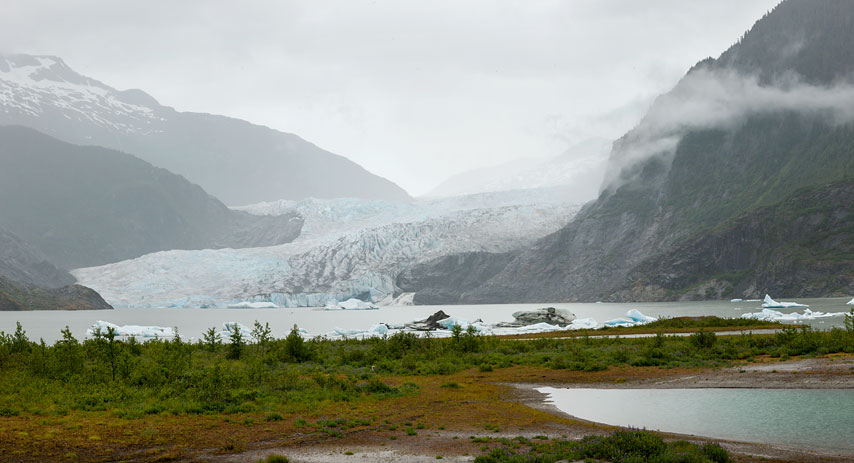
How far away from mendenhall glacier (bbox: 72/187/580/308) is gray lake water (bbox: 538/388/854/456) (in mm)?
144015

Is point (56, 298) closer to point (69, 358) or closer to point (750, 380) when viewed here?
point (69, 358)

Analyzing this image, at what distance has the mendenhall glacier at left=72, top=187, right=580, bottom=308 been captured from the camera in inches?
6481

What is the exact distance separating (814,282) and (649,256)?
152ft

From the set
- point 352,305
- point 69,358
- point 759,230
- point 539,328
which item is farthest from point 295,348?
point 759,230

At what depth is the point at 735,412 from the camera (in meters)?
20.0

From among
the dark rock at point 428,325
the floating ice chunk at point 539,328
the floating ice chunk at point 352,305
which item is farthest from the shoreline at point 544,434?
the floating ice chunk at point 352,305

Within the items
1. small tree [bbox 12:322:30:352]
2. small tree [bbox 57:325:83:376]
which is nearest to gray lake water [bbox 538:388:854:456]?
small tree [bbox 57:325:83:376]

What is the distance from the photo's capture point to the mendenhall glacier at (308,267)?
164625 millimetres

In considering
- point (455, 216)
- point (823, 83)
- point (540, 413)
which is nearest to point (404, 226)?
point (455, 216)

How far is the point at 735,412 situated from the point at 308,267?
542 feet

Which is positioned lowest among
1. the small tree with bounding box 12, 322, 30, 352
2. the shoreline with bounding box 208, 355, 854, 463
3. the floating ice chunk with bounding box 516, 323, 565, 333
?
the floating ice chunk with bounding box 516, 323, 565, 333

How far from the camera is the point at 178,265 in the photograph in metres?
167

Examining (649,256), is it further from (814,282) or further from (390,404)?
(390,404)

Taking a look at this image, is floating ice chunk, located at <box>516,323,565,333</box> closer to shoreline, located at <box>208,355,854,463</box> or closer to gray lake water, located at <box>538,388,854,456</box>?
shoreline, located at <box>208,355,854,463</box>
